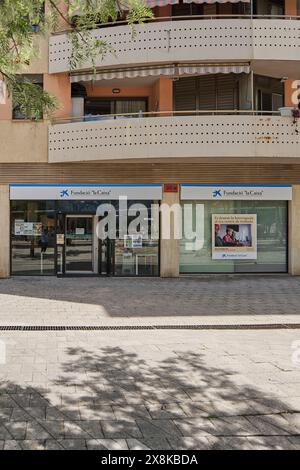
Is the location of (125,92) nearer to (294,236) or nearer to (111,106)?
(111,106)

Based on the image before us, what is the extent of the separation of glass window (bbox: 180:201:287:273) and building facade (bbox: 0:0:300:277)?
36 millimetres

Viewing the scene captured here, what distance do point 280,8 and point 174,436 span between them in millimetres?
16726

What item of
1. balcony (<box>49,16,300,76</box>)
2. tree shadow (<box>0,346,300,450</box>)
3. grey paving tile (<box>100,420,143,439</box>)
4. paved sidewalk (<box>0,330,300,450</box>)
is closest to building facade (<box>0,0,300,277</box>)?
balcony (<box>49,16,300,76</box>)

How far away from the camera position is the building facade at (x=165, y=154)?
14430 mm

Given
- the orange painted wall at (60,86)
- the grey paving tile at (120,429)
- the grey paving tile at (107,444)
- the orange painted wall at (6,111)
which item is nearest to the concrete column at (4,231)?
the orange painted wall at (6,111)

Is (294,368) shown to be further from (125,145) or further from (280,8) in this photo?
(280,8)

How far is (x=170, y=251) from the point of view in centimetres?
1608

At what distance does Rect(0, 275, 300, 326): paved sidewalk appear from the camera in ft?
31.1

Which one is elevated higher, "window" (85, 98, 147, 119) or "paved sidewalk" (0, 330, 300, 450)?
"window" (85, 98, 147, 119)

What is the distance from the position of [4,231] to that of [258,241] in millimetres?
8964

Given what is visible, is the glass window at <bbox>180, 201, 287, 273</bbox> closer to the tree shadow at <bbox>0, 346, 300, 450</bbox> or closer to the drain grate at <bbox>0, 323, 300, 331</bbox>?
the drain grate at <bbox>0, 323, 300, 331</bbox>

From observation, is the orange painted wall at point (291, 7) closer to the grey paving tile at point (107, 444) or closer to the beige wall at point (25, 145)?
the beige wall at point (25, 145)

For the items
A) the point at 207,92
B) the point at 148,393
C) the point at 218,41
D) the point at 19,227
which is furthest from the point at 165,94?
the point at 148,393

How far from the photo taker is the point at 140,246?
16219mm
